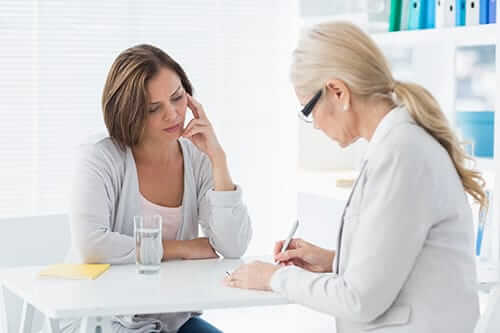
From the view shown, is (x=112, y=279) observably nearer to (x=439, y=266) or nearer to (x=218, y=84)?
(x=439, y=266)

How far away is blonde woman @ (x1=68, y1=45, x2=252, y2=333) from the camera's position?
7.63 ft

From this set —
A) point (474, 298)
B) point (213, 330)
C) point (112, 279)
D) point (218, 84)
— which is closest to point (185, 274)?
point (112, 279)

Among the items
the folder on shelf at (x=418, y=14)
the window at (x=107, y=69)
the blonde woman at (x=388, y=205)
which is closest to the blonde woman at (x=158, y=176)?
the blonde woman at (x=388, y=205)

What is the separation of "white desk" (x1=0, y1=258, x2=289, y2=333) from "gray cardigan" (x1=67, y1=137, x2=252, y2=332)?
0.09m

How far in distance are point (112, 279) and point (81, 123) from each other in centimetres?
229

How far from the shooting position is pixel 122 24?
427 cm

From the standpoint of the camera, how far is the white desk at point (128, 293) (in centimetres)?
179

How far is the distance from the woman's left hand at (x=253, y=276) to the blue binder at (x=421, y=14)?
1.84m

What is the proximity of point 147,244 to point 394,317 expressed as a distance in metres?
0.71

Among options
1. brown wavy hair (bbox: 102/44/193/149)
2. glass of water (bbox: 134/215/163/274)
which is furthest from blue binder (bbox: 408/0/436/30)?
glass of water (bbox: 134/215/163/274)

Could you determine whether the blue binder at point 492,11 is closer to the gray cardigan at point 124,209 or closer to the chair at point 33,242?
the gray cardigan at point 124,209

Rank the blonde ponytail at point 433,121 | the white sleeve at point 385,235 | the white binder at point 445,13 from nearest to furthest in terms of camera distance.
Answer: the white sleeve at point 385,235
the blonde ponytail at point 433,121
the white binder at point 445,13

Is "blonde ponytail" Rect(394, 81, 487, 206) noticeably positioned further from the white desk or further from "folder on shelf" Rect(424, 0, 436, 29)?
"folder on shelf" Rect(424, 0, 436, 29)

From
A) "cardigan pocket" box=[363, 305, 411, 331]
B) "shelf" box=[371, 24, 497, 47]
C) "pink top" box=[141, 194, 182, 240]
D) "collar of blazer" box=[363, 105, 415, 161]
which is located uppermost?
"shelf" box=[371, 24, 497, 47]
